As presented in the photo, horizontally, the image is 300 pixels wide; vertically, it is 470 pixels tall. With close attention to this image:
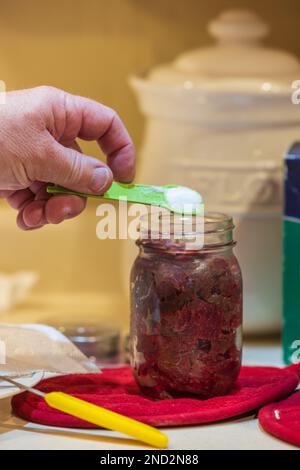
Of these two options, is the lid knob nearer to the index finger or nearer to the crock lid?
the crock lid

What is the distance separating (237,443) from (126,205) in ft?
1.96

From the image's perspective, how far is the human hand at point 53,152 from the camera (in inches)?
31.3

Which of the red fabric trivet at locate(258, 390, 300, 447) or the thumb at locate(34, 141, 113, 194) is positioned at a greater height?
the thumb at locate(34, 141, 113, 194)

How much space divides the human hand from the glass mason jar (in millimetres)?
83

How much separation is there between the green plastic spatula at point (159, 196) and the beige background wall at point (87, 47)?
63 centimetres

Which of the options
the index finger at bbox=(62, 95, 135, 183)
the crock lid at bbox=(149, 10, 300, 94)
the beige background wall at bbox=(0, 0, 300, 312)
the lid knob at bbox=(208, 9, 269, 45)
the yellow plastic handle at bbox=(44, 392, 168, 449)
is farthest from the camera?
the beige background wall at bbox=(0, 0, 300, 312)

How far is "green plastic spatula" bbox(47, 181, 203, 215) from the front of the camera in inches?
33.0

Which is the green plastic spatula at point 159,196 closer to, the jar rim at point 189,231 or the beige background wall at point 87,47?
the jar rim at point 189,231

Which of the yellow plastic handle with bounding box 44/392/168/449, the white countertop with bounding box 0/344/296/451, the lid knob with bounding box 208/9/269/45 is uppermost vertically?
the lid knob with bounding box 208/9/269/45

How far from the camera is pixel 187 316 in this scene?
2.66 feet

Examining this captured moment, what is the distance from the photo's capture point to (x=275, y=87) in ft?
3.66

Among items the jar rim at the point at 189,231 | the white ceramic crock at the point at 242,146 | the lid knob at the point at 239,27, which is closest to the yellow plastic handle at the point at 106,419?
the jar rim at the point at 189,231

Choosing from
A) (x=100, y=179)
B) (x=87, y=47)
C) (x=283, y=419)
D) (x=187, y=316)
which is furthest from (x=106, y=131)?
(x=87, y=47)

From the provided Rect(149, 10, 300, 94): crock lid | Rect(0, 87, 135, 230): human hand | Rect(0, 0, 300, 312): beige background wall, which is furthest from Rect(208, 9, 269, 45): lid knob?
Rect(0, 87, 135, 230): human hand
